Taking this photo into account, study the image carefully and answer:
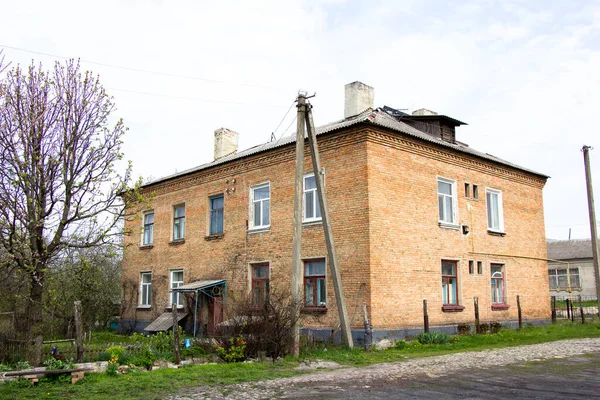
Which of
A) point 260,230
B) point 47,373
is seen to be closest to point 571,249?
point 260,230

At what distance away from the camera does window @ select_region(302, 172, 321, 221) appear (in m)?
17.3

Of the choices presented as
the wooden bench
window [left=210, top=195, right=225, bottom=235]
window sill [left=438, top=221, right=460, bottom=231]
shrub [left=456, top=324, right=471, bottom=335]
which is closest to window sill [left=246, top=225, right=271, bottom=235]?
window [left=210, top=195, right=225, bottom=235]

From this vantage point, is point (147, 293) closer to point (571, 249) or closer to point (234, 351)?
point (234, 351)

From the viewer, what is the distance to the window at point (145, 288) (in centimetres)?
2436

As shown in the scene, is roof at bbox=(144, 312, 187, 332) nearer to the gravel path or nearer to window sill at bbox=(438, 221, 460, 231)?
window sill at bbox=(438, 221, 460, 231)

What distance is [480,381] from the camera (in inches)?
373

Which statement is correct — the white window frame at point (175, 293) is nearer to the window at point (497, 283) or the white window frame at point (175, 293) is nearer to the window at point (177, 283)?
the window at point (177, 283)

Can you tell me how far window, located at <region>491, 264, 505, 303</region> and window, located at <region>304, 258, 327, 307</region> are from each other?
A: 6.81m

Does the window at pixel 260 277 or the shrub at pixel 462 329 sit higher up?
the window at pixel 260 277

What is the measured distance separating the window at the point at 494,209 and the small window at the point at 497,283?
1.40 m

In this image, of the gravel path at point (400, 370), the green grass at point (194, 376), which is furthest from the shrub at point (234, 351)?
the gravel path at point (400, 370)

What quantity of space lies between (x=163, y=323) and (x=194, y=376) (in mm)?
11763

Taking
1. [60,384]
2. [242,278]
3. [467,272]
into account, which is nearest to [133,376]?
[60,384]

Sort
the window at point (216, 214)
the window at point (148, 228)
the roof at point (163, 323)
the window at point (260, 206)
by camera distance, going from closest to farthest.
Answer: the window at point (260, 206), the roof at point (163, 323), the window at point (216, 214), the window at point (148, 228)
